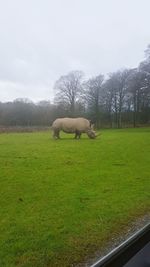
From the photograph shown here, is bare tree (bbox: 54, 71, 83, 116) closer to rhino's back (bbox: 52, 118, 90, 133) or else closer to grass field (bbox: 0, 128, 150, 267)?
rhino's back (bbox: 52, 118, 90, 133)

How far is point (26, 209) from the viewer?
513 cm

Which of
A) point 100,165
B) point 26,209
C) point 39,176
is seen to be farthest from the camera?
point 100,165

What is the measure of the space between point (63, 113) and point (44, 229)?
4686 cm

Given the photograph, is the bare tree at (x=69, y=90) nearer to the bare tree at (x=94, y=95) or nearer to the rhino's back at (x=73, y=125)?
the bare tree at (x=94, y=95)

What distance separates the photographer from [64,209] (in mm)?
5184

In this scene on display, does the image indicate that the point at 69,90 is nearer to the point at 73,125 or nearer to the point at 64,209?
the point at 73,125

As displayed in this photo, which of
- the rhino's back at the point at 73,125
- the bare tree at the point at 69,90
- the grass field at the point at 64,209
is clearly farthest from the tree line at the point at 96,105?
the grass field at the point at 64,209

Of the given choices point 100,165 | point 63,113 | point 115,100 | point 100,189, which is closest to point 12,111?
point 63,113

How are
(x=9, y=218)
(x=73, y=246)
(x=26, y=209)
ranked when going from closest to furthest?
1. (x=73, y=246)
2. (x=9, y=218)
3. (x=26, y=209)

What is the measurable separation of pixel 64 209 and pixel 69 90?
51.2 metres

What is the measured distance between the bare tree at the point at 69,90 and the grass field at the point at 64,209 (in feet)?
144

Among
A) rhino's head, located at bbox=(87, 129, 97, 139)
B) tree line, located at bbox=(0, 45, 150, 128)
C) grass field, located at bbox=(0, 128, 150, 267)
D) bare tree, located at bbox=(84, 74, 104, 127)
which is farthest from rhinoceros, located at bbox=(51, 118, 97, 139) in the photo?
bare tree, located at bbox=(84, 74, 104, 127)

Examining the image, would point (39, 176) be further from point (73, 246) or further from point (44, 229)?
point (73, 246)

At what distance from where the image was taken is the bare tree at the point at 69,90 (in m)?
53.2
